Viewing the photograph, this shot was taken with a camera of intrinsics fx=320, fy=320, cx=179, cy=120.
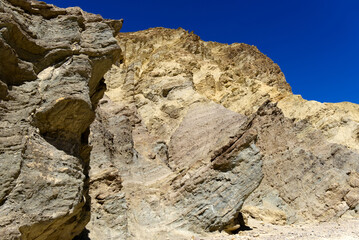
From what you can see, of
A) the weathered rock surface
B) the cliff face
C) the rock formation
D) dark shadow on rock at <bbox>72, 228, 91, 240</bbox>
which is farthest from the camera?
the cliff face

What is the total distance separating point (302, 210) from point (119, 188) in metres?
10.1

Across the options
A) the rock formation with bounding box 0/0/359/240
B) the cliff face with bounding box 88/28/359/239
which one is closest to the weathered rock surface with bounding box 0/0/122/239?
the rock formation with bounding box 0/0/359/240

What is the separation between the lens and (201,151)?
1677 cm

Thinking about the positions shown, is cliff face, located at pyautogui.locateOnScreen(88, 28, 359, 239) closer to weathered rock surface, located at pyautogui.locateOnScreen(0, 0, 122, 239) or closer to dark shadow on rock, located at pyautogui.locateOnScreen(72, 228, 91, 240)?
dark shadow on rock, located at pyautogui.locateOnScreen(72, 228, 91, 240)

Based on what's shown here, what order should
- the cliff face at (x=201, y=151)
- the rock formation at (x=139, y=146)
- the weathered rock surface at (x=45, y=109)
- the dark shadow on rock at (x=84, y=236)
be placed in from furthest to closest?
the cliff face at (x=201, y=151) < the dark shadow on rock at (x=84, y=236) < the rock formation at (x=139, y=146) < the weathered rock surface at (x=45, y=109)

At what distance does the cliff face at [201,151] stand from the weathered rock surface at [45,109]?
329 cm

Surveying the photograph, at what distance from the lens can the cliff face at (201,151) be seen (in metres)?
11.0

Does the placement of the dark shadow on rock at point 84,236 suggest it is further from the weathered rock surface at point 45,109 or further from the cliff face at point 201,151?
the weathered rock surface at point 45,109

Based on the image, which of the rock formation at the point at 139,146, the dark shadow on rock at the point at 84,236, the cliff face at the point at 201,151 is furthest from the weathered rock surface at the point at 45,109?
the cliff face at the point at 201,151

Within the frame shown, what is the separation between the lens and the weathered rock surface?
5.75m

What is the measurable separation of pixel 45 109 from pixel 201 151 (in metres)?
11.0

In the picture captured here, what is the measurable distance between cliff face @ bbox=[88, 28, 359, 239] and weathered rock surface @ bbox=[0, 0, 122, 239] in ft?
10.8

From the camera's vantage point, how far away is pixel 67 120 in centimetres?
714

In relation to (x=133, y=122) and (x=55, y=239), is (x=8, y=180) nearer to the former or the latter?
(x=55, y=239)
